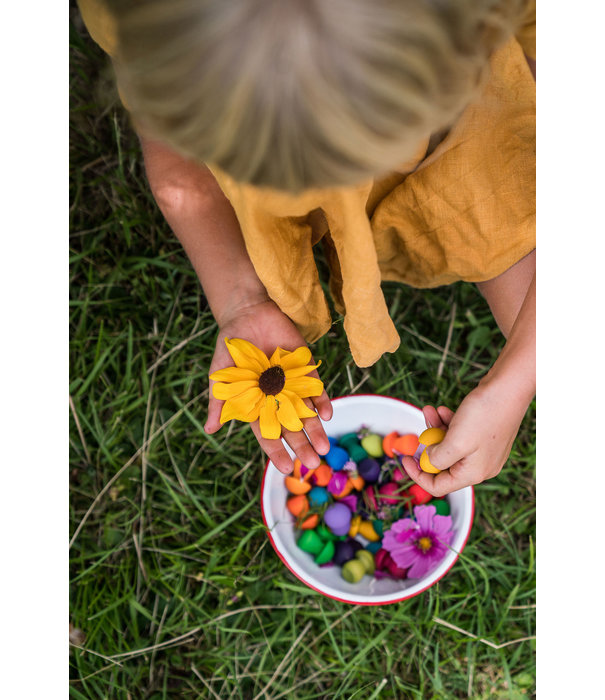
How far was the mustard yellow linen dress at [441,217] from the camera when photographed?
718 mm

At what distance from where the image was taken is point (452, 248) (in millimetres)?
869

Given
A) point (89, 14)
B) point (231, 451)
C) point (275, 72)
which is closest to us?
point (275, 72)

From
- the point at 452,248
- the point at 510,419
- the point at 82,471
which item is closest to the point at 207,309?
the point at 82,471

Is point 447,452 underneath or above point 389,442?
above

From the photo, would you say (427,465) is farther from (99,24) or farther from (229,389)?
(99,24)

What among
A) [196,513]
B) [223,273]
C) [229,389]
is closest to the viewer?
[229,389]

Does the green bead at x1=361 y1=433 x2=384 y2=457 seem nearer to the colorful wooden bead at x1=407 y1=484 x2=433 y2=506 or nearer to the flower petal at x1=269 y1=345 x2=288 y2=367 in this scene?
the colorful wooden bead at x1=407 y1=484 x2=433 y2=506

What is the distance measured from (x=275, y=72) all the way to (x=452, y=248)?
0.52 metres

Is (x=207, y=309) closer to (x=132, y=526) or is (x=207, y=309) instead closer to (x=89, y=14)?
(x=132, y=526)

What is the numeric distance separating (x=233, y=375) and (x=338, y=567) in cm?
45

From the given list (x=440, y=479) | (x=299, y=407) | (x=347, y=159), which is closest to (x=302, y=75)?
(x=347, y=159)

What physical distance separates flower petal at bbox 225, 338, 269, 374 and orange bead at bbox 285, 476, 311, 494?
30 centimetres

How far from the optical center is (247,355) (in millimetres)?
808

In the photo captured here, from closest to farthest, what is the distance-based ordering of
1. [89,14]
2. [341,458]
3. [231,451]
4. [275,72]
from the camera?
1. [275,72]
2. [89,14]
3. [341,458]
4. [231,451]
